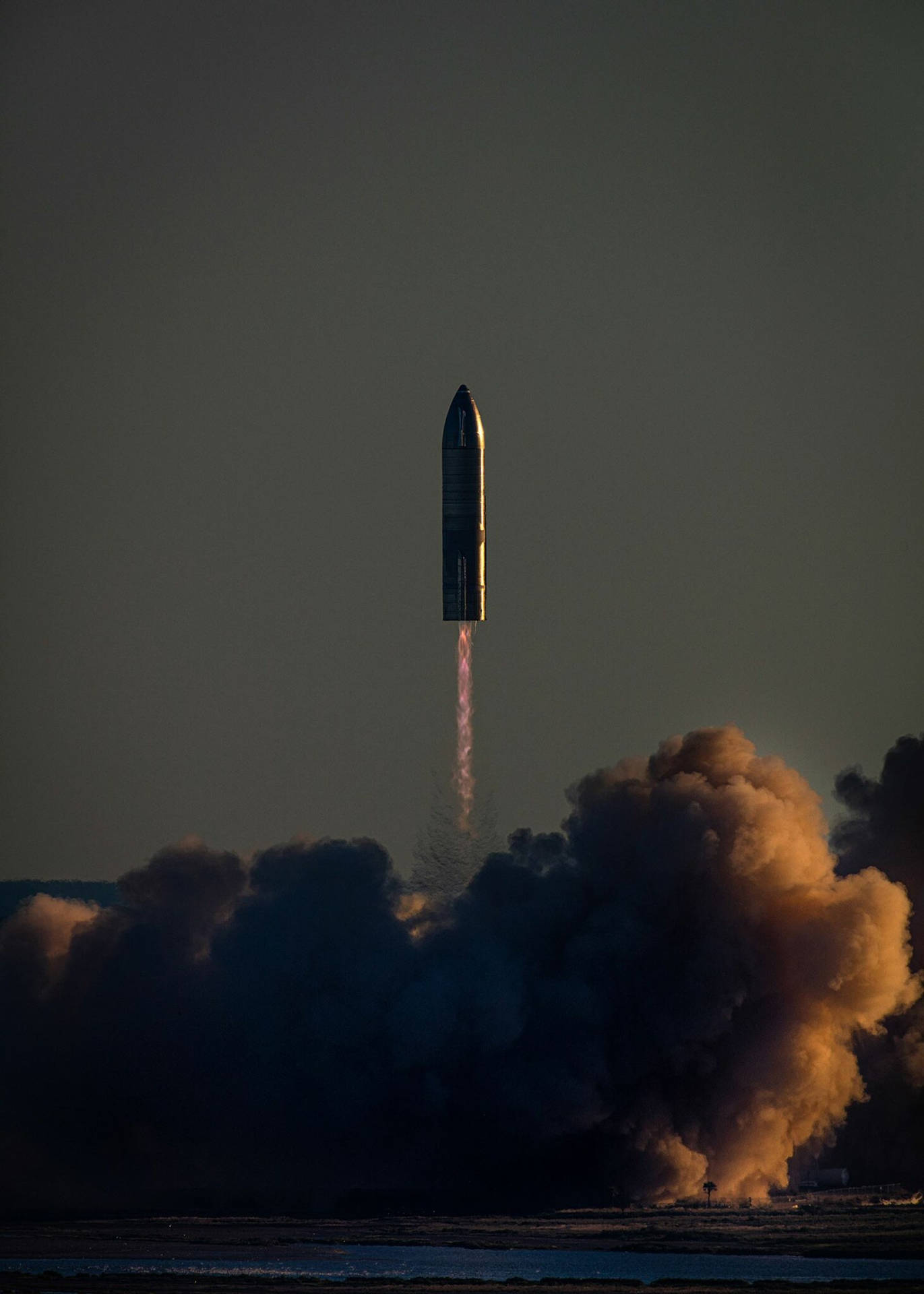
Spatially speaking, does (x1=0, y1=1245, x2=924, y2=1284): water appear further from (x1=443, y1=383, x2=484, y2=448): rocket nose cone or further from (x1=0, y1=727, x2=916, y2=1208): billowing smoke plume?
(x1=443, y1=383, x2=484, y2=448): rocket nose cone

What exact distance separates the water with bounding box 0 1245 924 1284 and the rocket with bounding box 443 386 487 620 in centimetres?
2982

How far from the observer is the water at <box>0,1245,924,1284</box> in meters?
139

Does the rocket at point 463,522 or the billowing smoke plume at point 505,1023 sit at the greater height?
the rocket at point 463,522

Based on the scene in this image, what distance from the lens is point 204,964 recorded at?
6393 inches

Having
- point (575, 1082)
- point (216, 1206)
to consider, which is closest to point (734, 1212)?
point (575, 1082)

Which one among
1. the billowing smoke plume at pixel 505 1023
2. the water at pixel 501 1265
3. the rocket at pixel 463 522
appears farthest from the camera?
the rocket at pixel 463 522

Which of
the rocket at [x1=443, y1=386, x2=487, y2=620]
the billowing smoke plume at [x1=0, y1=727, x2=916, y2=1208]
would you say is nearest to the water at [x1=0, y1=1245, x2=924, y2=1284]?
the billowing smoke plume at [x1=0, y1=727, x2=916, y2=1208]

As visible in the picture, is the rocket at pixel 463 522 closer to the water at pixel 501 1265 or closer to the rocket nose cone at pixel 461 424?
the rocket nose cone at pixel 461 424

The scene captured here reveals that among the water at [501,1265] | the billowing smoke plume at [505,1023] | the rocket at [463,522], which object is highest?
the rocket at [463,522]

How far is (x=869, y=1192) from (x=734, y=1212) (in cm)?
918

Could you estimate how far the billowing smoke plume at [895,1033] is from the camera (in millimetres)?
165375

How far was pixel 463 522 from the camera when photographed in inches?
6457

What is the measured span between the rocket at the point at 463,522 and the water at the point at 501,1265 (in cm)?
2982

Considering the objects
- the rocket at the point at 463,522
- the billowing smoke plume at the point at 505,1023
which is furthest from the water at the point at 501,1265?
the rocket at the point at 463,522
